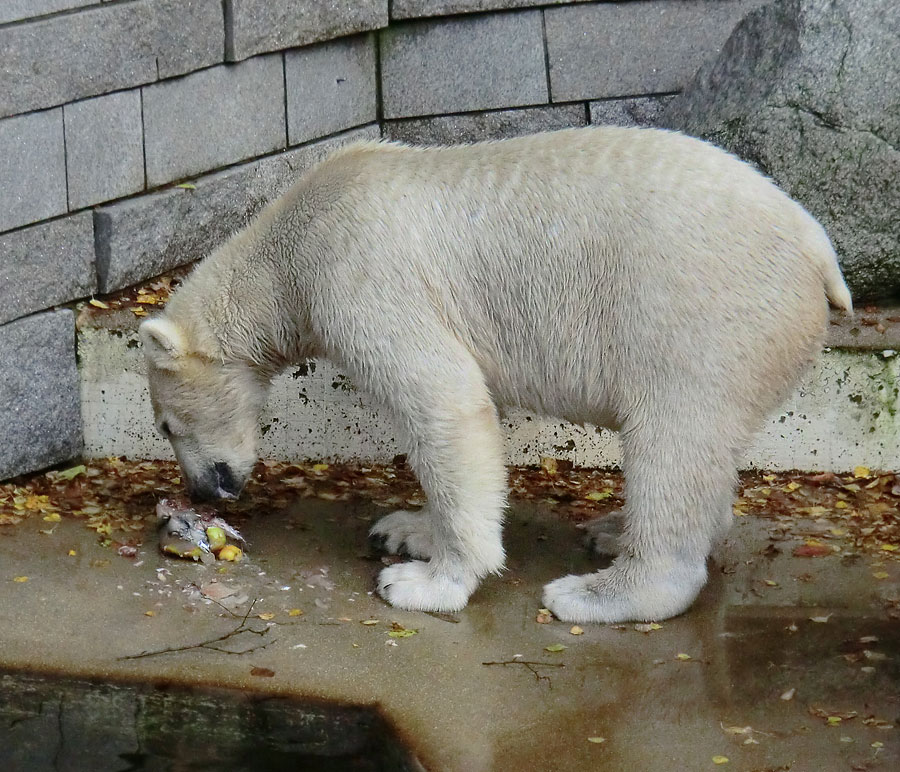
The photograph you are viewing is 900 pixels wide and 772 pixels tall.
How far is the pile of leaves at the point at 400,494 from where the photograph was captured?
5141 mm

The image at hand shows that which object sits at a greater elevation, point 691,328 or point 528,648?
point 691,328

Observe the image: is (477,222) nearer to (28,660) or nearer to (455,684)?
(455,684)

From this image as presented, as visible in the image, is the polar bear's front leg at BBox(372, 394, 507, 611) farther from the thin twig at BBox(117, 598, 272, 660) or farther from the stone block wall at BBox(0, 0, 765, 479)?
the stone block wall at BBox(0, 0, 765, 479)

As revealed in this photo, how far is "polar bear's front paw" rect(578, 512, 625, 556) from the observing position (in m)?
4.87

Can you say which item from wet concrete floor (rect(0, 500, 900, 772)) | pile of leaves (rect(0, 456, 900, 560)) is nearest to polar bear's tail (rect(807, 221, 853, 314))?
wet concrete floor (rect(0, 500, 900, 772))

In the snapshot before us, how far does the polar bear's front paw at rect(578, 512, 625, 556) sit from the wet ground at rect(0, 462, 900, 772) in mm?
63

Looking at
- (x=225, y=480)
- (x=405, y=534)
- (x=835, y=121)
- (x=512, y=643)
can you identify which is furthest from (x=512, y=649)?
(x=835, y=121)

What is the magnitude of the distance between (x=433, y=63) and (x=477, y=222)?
103 inches

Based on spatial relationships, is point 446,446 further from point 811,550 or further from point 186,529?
point 811,550

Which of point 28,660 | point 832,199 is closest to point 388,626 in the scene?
point 28,660

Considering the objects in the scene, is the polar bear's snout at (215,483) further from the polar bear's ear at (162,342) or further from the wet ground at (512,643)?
the polar bear's ear at (162,342)

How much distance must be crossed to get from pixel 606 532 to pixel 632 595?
63 centimetres

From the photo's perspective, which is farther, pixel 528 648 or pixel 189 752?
pixel 528 648

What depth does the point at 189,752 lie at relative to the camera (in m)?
3.72
